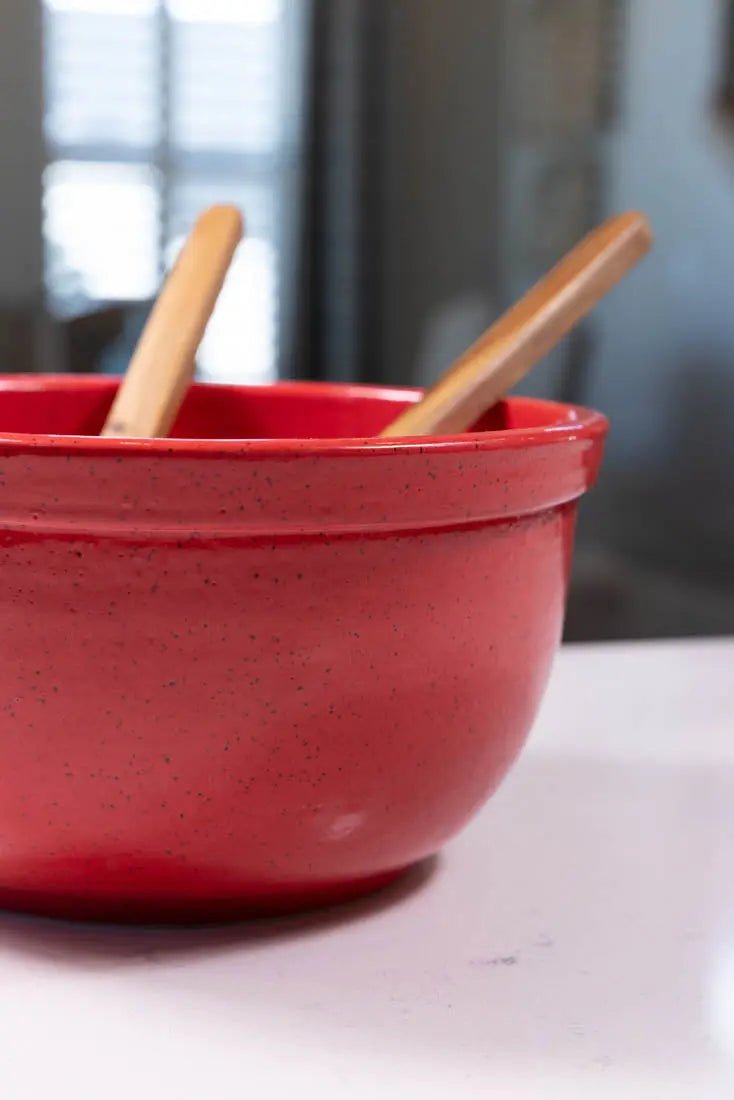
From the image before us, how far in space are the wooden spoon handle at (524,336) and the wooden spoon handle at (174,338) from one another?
9cm

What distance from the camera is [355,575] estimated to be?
422mm

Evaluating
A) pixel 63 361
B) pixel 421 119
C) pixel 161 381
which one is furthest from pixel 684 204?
pixel 161 381

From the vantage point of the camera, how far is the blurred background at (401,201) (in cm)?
119

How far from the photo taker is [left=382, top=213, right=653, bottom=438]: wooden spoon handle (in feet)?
A: 1.84

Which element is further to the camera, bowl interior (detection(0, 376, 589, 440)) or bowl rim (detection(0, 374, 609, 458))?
bowl interior (detection(0, 376, 589, 440))

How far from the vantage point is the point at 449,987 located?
17.2 inches

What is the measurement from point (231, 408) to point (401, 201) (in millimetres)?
638

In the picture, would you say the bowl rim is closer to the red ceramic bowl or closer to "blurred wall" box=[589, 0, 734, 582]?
the red ceramic bowl

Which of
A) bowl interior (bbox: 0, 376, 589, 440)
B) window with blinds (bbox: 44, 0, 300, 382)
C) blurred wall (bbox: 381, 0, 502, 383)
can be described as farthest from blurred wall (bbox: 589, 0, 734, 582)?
bowl interior (bbox: 0, 376, 589, 440)

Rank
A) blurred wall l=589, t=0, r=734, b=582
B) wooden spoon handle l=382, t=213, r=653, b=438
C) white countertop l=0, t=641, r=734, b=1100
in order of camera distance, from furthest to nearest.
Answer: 1. blurred wall l=589, t=0, r=734, b=582
2. wooden spoon handle l=382, t=213, r=653, b=438
3. white countertop l=0, t=641, r=734, b=1100

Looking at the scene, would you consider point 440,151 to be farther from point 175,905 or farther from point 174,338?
point 175,905

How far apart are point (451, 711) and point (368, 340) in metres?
0.86

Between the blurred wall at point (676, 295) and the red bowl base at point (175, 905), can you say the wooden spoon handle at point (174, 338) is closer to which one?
the red bowl base at point (175, 905)

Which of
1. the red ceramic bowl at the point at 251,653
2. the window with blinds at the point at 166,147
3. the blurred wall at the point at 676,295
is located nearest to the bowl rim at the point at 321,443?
the red ceramic bowl at the point at 251,653
